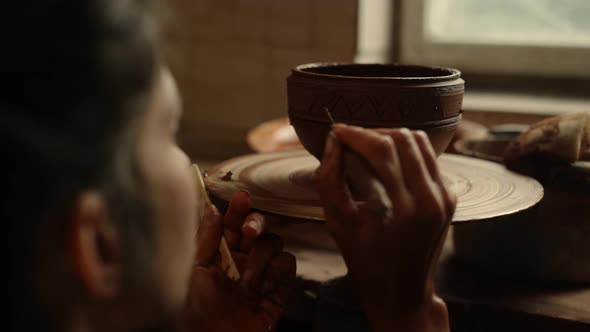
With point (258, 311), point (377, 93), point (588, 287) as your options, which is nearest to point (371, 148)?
point (377, 93)

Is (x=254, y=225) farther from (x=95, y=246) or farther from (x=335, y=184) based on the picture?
(x=95, y=246)

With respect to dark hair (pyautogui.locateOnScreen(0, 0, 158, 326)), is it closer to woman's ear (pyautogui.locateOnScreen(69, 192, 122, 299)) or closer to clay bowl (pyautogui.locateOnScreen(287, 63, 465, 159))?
woman's ear (pyautogui.locateOnScreen(69, 192, 122, 299))

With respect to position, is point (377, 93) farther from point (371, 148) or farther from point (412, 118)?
point (371, 148)

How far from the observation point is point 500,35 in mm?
2068

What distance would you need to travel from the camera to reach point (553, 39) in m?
1.99

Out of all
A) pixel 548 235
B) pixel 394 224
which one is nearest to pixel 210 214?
pixel 394 224

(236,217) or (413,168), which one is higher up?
(413,168)

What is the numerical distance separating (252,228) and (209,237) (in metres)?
0.06

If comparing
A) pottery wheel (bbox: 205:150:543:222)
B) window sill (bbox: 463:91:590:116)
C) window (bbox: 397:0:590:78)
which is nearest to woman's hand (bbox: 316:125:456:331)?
pottery wheel (bbox: 205:150:543:222)

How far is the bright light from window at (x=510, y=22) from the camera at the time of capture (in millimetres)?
1984

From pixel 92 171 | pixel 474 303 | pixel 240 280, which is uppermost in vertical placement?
pixel 92 171

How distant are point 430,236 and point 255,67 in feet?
4.41

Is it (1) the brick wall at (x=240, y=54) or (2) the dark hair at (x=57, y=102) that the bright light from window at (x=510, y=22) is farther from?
(2) the dark hair at (x=57, y=102)

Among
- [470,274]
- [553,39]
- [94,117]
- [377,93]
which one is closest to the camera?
[94,117]
